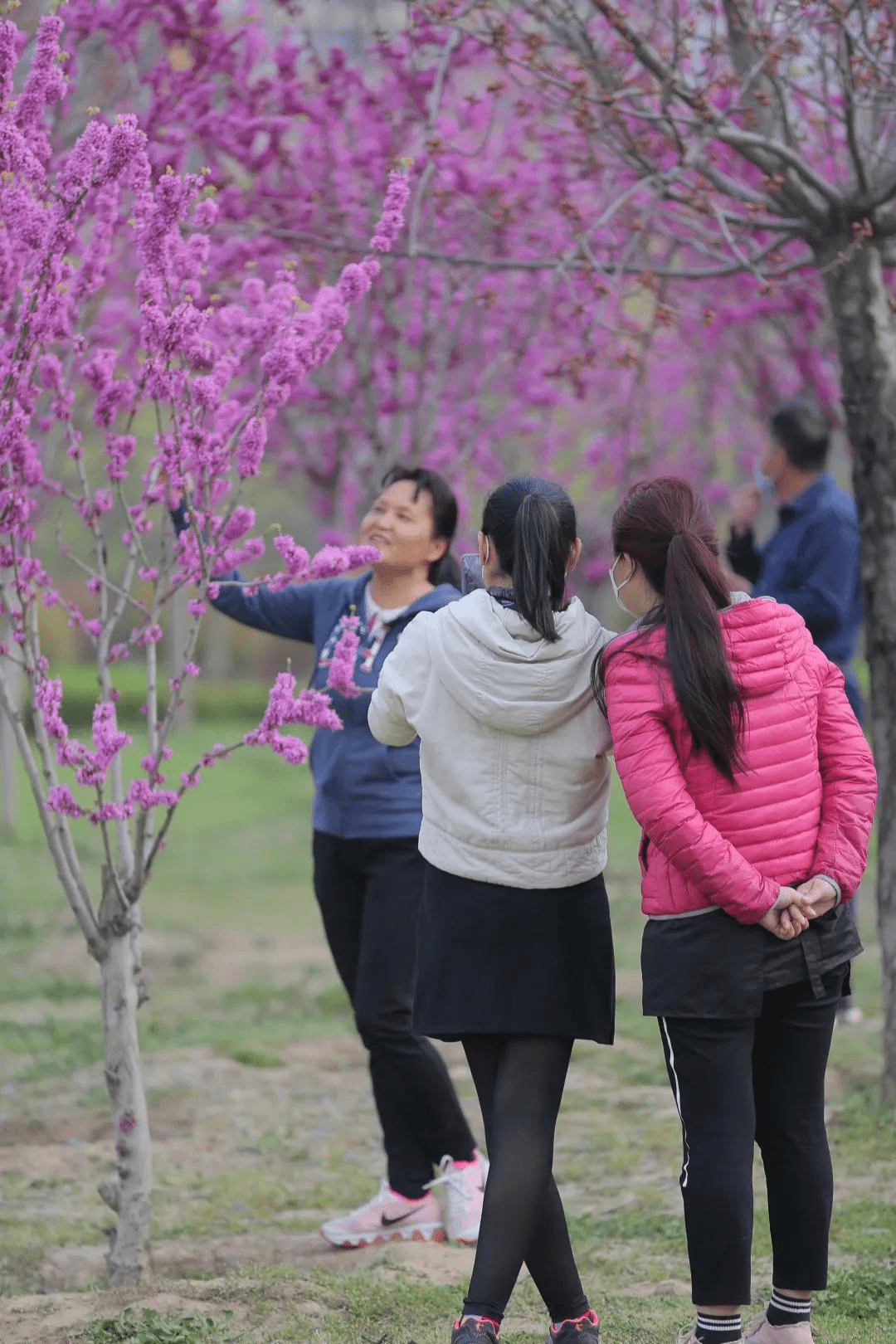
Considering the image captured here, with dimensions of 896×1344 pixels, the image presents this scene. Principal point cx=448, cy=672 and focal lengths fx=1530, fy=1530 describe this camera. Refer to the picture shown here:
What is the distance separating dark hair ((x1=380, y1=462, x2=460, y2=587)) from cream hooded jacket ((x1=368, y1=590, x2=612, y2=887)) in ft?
3.42

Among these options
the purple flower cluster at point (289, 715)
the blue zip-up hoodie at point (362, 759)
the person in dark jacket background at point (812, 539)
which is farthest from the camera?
the person in dark jacket background at point (812, 539)

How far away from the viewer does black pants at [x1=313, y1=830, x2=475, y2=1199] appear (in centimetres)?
386

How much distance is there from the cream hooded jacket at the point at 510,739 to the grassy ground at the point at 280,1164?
1056 millimetres

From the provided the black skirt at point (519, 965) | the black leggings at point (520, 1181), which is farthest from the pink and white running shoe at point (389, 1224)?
the black skirt at point (519, 965)

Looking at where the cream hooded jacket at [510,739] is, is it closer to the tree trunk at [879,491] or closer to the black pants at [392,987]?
the black pants at [392,987]

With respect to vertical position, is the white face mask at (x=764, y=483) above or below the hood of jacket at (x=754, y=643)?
above

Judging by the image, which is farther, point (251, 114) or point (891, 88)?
point (251, 114)

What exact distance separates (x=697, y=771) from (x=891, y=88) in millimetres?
2688

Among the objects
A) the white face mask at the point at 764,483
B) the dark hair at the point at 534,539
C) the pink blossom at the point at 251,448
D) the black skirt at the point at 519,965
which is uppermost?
the white face mask at the point at 764,483

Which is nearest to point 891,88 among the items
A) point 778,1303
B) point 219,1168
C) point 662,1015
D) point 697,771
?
point 697,771

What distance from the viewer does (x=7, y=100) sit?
11.0 feet

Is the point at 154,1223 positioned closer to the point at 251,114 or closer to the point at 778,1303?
the point at 778,1303

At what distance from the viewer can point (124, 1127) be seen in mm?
3641

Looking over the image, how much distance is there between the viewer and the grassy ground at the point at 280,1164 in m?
3.26
